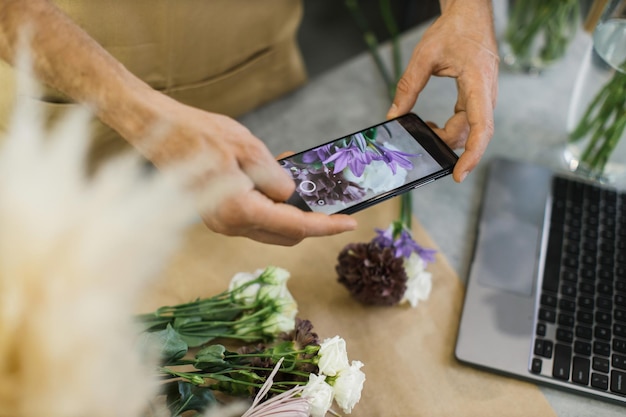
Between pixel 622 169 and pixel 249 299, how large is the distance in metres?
0.57

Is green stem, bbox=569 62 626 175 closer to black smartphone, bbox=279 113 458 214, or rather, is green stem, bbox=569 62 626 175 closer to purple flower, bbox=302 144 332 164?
black smartphone, bbox=279 113 458 214

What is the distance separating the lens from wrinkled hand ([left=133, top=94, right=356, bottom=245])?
52cm

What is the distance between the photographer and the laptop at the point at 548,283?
692mm

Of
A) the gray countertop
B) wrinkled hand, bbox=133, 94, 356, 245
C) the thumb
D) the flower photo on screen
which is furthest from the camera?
the gray countertop

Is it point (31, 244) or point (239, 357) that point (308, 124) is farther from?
point (31, 244)

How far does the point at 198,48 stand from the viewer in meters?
0.87

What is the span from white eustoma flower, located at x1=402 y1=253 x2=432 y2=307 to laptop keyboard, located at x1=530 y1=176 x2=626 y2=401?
14cm

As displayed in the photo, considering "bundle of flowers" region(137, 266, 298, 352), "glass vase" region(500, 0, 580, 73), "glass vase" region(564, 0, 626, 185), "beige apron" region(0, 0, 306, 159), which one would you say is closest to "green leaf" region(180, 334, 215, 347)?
"bundle of flowers" region(137, 266, 298, 352)

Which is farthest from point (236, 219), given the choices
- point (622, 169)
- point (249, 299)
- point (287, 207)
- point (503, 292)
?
point (622, 169)

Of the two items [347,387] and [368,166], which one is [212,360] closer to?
[347,387]

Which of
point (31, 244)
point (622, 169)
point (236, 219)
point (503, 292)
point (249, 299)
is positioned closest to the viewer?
point (31, 244)

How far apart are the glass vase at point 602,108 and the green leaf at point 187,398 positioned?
0.62 metres

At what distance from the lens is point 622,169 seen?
88 cm

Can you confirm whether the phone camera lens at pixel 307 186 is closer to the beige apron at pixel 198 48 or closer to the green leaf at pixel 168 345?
the green leaf at pixel 168 345
